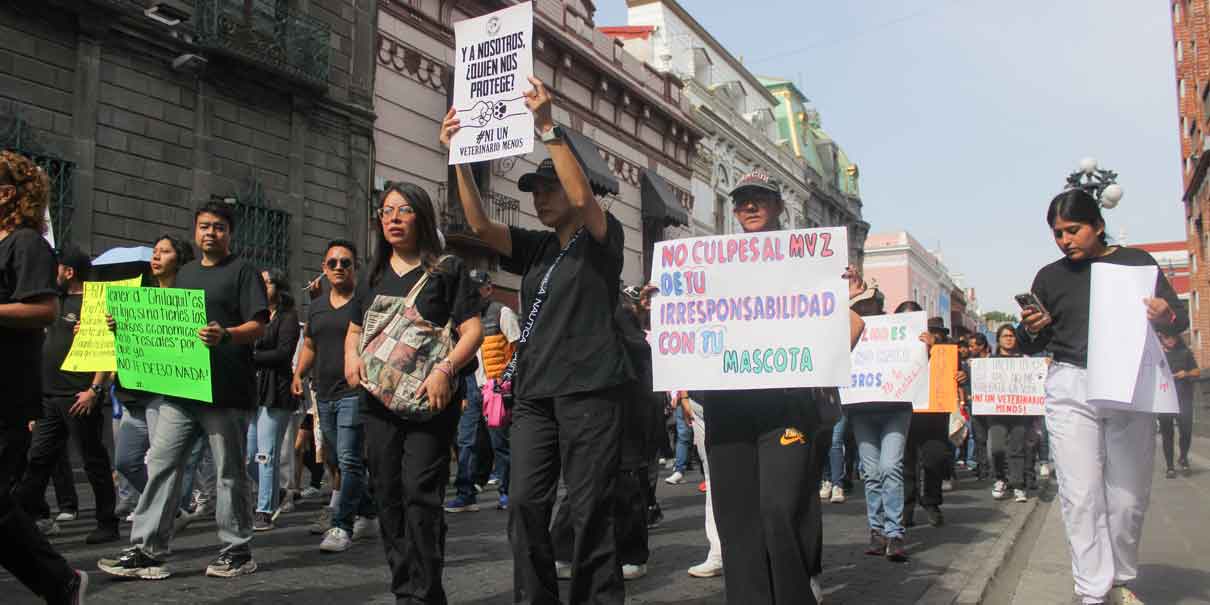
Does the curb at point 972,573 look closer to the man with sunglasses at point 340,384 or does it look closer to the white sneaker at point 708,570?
the white sneaker at point 708,570

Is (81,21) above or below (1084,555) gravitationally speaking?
above

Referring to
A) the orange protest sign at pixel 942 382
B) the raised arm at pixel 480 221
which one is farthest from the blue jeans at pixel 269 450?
the orange protest sign at pixel 942 382

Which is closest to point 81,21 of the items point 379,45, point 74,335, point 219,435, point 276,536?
point 379,45

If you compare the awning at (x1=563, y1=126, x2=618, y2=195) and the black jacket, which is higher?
the awning at (x1=563, y1=126, x2=618, y2=195)

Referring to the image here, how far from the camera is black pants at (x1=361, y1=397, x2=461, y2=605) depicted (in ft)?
12.9

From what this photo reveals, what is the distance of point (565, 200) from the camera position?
12.9 ft

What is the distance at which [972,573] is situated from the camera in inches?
229

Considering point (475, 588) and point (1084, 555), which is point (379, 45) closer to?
point (475, 588)

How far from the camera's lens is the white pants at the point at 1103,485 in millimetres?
4602

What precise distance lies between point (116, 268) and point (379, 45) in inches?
397

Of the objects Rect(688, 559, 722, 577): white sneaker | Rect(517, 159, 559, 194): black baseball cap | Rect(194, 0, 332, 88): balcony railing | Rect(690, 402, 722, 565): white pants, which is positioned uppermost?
Rect(194, 0, 332, 88): balcony railing

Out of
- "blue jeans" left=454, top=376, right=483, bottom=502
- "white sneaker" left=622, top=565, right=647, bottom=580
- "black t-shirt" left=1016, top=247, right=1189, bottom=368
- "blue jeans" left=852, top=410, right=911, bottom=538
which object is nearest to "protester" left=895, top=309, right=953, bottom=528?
"blue jeans" left=852, top=410, right=911, bottom=538

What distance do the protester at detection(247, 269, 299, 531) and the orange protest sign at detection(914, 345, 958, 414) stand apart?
520 cm

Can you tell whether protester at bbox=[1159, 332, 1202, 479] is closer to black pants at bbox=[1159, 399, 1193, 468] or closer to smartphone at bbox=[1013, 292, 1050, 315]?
black pants at bbox=[1159, 399, 1193, 468]
